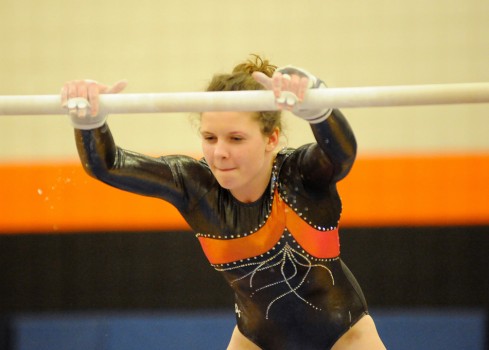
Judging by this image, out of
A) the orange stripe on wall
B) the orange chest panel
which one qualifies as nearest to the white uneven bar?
the orange chest panel

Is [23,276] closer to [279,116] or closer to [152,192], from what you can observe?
[152,192]

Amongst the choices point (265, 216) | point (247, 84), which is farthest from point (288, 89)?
point (265, 216)

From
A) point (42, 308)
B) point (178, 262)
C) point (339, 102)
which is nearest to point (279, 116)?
point (339, 102)

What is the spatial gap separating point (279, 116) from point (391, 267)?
0.91m

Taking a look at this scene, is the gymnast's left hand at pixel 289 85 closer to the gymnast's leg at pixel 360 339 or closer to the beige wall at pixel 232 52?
the gymnast's leg at pixel 360 339

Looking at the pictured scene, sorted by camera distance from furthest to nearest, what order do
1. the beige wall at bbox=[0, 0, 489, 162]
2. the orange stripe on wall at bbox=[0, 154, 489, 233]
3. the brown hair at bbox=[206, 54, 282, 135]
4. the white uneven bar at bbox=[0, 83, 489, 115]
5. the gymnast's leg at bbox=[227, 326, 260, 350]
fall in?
the beige wall at bbox=[0, 0, 489, 162]
the orange stripe on wall at bbox=[0, 154, 489, 233]
the gymnast's leg at bbox=[227, 326, 260, 350]
the brown hair at bbox=[206, 54, 282, 135]
the white uneven bar at bbox=[0, 83, 489, 115]

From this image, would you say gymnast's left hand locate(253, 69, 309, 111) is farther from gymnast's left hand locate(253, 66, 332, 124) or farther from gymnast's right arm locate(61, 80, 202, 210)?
gymnast's right arm locate(61, 80, 202, 210)

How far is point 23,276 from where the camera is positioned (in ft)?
7.20

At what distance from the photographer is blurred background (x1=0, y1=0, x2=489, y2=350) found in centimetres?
212

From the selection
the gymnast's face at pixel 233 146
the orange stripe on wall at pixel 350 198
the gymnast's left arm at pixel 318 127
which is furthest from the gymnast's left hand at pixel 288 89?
the orange stripe on wall at pixel 350 198

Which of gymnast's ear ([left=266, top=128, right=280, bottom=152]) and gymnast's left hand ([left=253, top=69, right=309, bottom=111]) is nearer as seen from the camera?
gymnast's left hand ([left=253, top=69, right=309, bottom=111])

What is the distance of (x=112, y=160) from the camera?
4.25 ft

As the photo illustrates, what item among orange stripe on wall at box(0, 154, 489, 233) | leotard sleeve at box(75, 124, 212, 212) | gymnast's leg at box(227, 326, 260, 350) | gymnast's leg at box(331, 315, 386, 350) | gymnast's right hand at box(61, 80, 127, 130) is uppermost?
gymnast's right hand at box(61, 80, 127, 130)

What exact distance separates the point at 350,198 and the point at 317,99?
1023 millimetres
